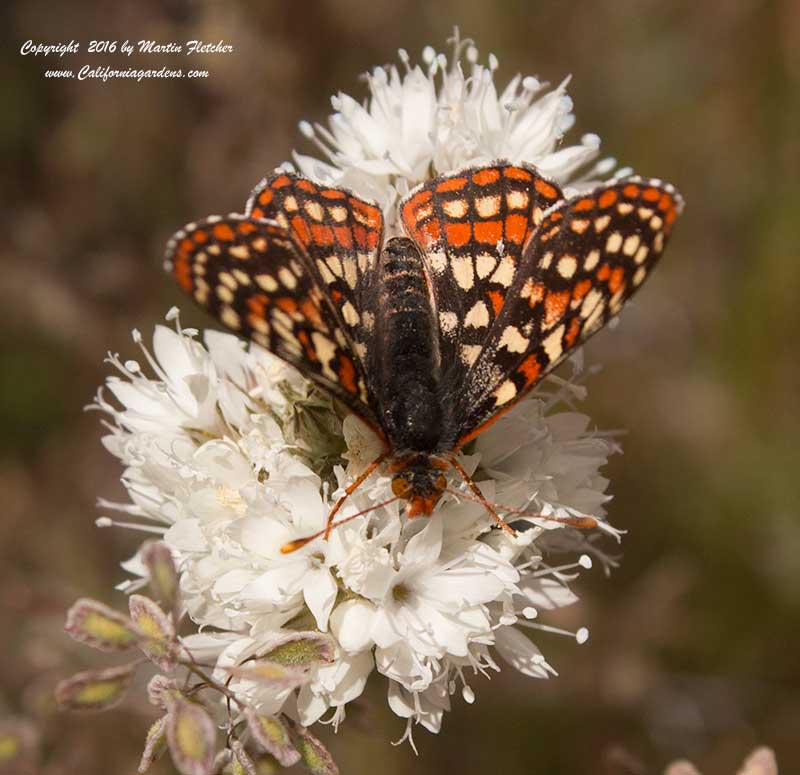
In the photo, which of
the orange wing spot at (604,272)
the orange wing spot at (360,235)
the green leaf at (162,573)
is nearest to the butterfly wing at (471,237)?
the orange wing spot at (360,235)

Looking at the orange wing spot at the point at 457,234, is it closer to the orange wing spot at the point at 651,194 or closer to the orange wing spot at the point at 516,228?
the orange wing spot at the point at 516,228

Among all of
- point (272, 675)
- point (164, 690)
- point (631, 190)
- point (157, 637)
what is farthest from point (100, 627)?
point (631, 190)

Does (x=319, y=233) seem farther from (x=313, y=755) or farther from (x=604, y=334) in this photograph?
(x=604, y=334)

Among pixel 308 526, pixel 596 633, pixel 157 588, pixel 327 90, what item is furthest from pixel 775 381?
pixel 157 588

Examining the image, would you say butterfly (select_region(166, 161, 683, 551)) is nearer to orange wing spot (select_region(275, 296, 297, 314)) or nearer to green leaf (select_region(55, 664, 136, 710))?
orange wing spot (select_region(275, 296, 297, 314))

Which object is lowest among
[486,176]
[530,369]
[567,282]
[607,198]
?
[530,369]
